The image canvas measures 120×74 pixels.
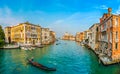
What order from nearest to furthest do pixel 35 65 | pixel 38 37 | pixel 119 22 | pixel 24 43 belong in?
1. pixel 35 65
2. pixel 119 22
3. pixel 24 43
4. pixel 38 37

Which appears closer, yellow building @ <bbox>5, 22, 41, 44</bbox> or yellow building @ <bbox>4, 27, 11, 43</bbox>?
yellow building @ <bbox>5, 22, 41, 44</bbox>

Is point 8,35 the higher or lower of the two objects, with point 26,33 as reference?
lower

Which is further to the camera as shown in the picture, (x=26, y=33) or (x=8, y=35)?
(x=8, y=35)

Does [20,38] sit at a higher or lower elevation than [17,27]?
lower

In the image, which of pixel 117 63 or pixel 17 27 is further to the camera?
pixel 17 27

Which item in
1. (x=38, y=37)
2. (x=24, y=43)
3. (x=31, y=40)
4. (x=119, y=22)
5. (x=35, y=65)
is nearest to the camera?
(x=35, y=65)

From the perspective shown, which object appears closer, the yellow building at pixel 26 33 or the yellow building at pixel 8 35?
the yellow building at pixel 26 33

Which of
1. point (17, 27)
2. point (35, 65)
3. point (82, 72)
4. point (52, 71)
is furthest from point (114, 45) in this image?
point (17, 27)

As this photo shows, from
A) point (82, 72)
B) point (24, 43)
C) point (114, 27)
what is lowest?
point (82, 72)

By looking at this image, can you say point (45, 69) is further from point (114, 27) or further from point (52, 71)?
point (114, 27)

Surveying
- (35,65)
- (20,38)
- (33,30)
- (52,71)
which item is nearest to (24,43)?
(20,38)

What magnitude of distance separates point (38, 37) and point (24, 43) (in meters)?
12.8

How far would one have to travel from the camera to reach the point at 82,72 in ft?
66.4

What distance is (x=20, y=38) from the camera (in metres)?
58.8
